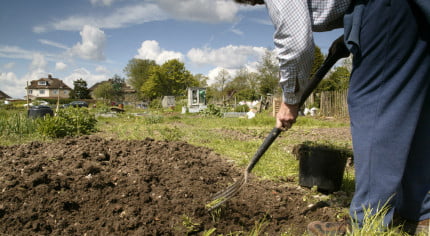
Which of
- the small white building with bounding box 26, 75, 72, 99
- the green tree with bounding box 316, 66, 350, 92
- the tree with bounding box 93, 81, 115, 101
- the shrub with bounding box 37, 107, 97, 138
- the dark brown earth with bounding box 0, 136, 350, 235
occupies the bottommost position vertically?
the dark brown earth with bounding box 0, 136, 350, 235

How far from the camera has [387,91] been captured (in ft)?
4.96

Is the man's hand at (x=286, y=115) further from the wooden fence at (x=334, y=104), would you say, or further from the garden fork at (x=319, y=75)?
the wooden fence at (x=334, y=104)

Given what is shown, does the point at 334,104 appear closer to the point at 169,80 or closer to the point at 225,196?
the point at 225,196

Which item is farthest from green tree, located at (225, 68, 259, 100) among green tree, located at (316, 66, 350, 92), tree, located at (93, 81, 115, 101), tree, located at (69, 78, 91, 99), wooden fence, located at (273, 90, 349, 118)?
tree, located at (69, 78, 91, 99)

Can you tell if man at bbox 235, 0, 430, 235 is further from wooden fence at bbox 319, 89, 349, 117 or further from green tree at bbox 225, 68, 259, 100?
green tree at bbox 225, 68, 259, 100

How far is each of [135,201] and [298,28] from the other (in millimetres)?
1625

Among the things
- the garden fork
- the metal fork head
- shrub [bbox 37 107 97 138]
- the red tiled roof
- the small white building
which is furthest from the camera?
the small white building

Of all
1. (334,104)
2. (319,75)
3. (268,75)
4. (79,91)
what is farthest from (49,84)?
(319,75)

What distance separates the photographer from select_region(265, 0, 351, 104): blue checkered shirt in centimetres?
158

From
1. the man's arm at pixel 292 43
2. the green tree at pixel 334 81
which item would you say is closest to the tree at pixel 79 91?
the green tree at pixel 334 81

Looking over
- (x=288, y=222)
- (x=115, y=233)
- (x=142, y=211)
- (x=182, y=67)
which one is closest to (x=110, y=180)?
(x=142, y=211)

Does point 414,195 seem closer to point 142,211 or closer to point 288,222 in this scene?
point 288,222

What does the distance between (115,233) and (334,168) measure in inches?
77.4

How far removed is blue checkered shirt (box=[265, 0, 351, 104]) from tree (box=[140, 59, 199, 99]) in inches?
1910
